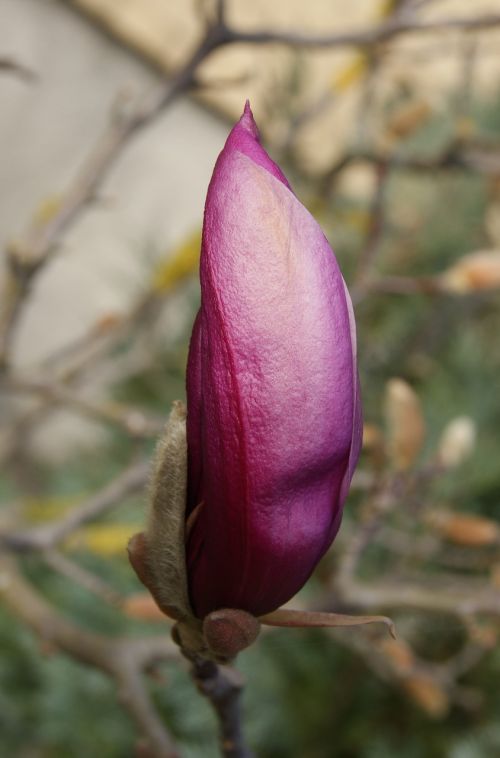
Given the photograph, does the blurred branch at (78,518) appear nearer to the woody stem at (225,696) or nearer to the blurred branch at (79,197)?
the blurred branch at (79,197)

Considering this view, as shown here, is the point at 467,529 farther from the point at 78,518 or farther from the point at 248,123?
the point at 248,123

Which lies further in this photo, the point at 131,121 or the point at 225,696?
the point at 131,121

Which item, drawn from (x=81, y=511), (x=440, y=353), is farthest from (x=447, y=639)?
(x=81, y=511)

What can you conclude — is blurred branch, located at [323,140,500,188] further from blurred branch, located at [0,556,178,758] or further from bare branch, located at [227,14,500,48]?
blurred branch, located at [0,556,178,758]

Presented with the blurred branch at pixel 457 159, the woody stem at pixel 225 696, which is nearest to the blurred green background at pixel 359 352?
the blurred branch at pixel 457 159

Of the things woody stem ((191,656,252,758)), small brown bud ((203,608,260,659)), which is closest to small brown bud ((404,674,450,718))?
woody stem ((191,656,252,758))

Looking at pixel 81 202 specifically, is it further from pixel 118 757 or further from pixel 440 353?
pixel 440 353

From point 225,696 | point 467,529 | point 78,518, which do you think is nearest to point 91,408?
point 78,518
